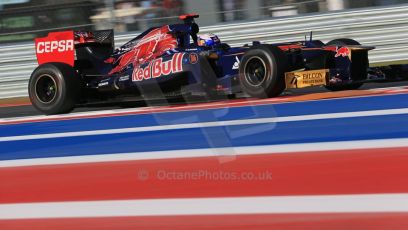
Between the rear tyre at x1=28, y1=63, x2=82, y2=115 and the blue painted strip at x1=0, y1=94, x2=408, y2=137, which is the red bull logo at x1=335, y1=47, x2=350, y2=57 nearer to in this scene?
the blue painted strip at x1=0, y1=94, x2=408, y2=137

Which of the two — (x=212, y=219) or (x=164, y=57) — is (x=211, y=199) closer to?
(x=212, y=219)

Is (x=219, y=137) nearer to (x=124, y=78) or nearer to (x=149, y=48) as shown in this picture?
(x=124, y=78)

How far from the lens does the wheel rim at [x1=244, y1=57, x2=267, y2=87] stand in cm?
522

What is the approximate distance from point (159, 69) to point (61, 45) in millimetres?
1495

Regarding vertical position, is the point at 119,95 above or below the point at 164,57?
below

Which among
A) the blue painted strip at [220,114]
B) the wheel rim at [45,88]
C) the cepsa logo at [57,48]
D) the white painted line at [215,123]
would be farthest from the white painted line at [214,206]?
the cepsa logo at [57,48]

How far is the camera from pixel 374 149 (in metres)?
2.17

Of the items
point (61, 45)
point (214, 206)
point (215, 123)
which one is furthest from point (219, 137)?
point (61, 45)

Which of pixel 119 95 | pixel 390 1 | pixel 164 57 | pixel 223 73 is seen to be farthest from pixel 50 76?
pixel 390 1

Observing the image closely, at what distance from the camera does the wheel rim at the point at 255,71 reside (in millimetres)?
5221

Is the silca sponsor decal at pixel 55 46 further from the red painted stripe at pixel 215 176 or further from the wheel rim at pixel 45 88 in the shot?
the red painted stripe at pixel 215 176

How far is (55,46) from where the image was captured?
641cm

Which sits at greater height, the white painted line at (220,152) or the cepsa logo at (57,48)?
the cepsa logo at (57,48)

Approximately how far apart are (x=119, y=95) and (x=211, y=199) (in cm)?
401
